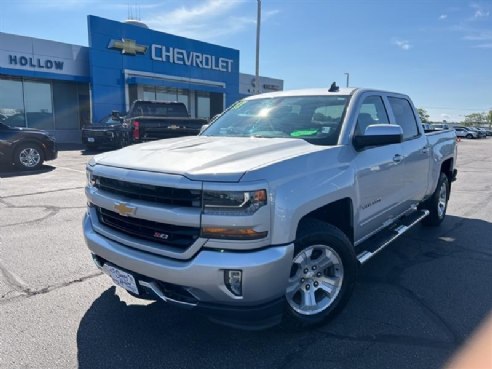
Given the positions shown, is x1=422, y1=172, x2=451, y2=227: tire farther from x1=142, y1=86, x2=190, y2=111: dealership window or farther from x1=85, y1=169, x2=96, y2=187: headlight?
x1=142, y1=86, x2=190, y2=111: dealership window

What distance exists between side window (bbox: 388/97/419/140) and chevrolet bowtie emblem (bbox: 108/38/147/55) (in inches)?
817

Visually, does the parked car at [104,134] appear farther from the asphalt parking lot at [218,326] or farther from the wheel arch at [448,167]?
the wheel arch at [448,167]

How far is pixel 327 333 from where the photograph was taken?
3.06 metres

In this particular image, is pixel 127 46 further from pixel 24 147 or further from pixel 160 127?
pixel 160 127

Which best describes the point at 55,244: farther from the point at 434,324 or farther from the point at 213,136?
the point at 434,324

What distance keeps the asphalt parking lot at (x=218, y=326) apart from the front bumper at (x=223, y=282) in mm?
422

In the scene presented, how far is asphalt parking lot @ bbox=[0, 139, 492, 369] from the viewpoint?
2738 mm

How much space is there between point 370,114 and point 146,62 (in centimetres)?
2248

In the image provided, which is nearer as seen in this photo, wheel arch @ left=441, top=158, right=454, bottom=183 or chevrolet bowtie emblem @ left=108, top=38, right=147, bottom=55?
wheel arch @ left=441, top=158, right=454, bottom=183

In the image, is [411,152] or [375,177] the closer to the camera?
[375,177]

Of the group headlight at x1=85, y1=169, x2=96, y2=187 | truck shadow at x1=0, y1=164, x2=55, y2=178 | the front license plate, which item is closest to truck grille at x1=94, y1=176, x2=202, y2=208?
headlight at x1=85, y1=169, x2=96, y2=187

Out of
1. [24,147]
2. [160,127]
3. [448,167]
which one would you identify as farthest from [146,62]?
[448,167]

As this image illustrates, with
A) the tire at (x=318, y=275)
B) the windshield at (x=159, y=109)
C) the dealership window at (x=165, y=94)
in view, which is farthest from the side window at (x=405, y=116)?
the dealership window at (x=165, y=94)

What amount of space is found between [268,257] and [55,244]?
3571 millimetres
